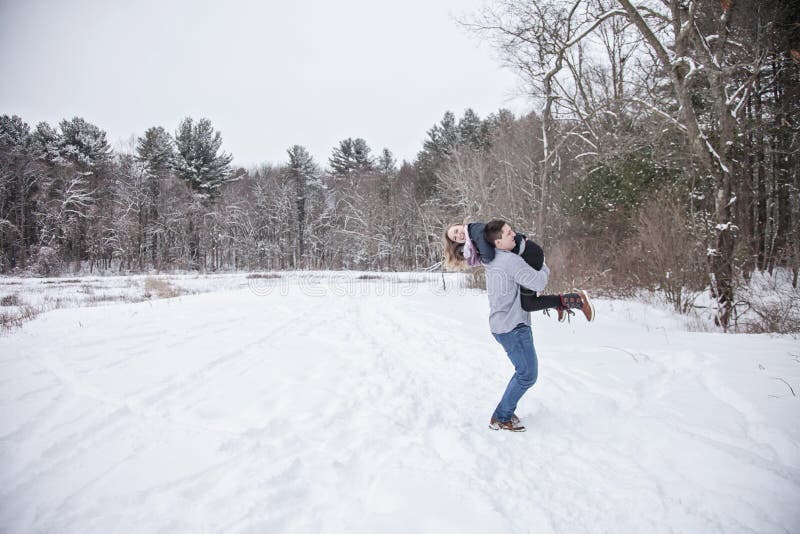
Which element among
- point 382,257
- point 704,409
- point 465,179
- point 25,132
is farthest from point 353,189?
point 704,409

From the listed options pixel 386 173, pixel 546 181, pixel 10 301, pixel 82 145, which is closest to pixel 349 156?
pixel 386 173

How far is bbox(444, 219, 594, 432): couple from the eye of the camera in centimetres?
282

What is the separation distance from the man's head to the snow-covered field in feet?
5.27

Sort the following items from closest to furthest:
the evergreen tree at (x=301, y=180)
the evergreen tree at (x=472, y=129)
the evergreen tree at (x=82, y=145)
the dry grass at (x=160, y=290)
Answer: the dry grass at (x=160, y=290) < the evergreen tree at (x=82, y=145) < the evergreen tree at (x=472, y=129) < the evergreen tree at (x=301, y=180)

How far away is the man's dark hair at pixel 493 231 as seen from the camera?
287 cm

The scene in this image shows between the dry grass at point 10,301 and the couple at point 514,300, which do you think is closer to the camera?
the couple at point 514,300

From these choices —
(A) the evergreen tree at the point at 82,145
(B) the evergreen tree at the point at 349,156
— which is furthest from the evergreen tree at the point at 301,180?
(A) the evergreen tree at the point at 82,145

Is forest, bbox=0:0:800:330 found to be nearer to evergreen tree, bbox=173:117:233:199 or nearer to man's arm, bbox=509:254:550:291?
evergreen tree, bbox=173:117:233:199

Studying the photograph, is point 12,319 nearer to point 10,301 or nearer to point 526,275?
point 10,301

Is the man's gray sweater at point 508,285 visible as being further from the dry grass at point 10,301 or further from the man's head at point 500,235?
the dry grass at point 10,301

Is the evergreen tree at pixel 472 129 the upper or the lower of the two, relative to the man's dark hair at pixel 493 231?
upper

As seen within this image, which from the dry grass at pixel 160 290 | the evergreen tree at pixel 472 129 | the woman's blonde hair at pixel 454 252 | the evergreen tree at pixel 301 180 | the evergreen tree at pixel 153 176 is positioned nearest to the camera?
the woman's blonde hair at pixel 454 252

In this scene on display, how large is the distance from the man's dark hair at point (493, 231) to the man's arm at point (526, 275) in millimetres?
233

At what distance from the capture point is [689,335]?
5.14 m
